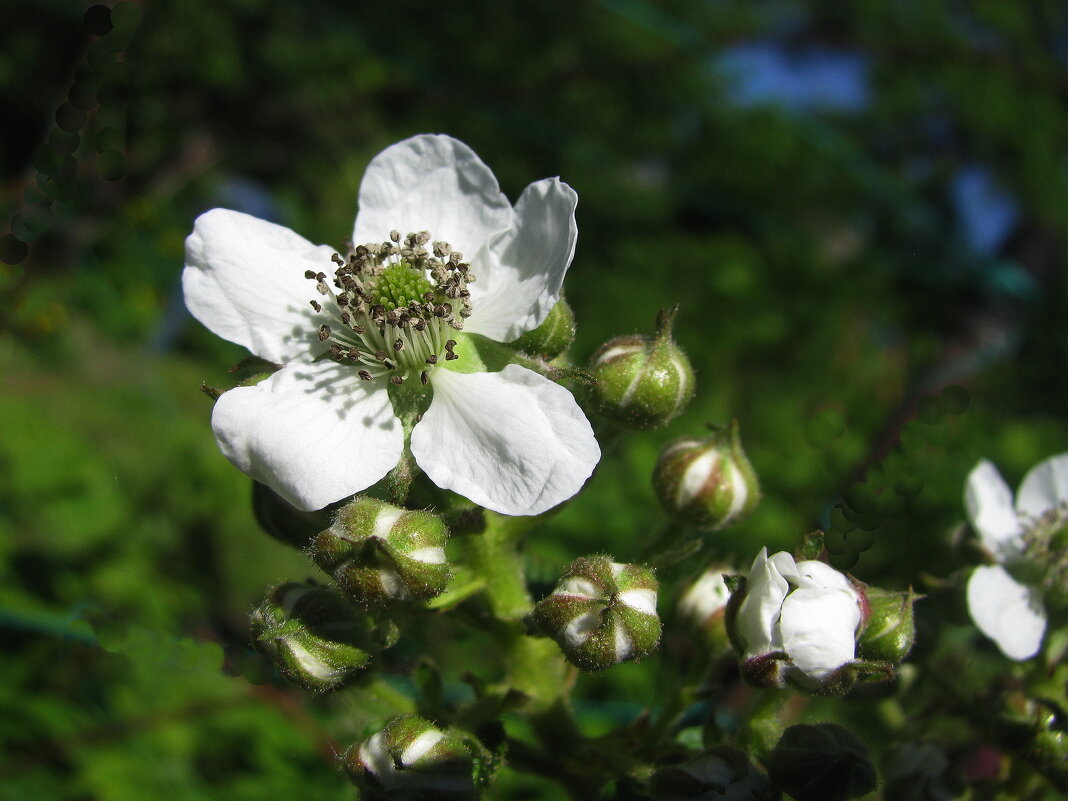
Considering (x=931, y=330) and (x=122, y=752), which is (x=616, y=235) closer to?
(x=931, y=330)

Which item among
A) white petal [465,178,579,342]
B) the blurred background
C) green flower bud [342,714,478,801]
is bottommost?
the blurred background

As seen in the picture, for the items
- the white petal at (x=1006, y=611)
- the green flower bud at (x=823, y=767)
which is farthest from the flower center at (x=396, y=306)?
the white petal at (x=1006, y=611)

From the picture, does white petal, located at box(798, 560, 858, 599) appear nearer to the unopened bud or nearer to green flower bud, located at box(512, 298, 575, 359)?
the unopened bud

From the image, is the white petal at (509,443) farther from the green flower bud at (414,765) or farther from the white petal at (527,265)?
the green flower bud at (414,765)

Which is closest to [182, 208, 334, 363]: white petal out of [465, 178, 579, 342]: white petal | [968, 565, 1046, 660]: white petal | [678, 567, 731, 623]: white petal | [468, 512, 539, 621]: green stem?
[465, 178, 579, 342]: white petal

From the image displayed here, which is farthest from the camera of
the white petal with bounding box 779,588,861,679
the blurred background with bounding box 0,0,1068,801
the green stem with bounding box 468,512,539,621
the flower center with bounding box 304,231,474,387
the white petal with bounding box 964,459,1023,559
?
the blurred background with bounding box 0,0,1068,801

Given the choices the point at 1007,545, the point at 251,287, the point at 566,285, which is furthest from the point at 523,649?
the point at 566,285

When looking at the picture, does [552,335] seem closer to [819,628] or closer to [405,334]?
[405,334]
